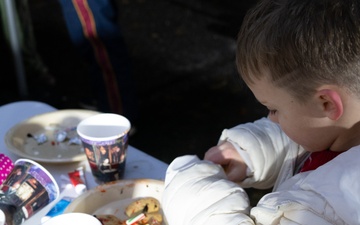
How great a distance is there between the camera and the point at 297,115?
1095mm

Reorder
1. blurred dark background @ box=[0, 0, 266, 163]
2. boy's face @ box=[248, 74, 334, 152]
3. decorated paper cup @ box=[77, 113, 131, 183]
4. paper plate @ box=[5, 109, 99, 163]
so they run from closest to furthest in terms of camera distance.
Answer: boy's face @ box=[248, 74, 334, 152] → decorated paper cup @ box=[77, 113, 131, 183] → paper plate @ box=[5, 109, 99, 163] → blurred dark background @ box=[0, 0, 266, 163]

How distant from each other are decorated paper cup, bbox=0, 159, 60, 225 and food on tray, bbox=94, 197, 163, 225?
13cm

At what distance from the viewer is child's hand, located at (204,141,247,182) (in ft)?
4.34

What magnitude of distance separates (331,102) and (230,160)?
0.37m

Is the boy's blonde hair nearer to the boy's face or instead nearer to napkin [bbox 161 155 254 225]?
the boy's face

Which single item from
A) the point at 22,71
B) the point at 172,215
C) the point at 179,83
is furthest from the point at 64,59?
the point at 172,215

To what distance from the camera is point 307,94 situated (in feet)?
3.42

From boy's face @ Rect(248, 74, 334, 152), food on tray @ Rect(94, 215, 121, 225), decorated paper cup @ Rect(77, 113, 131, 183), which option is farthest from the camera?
decorated paper cup @ Rect(77, 113, 131, 183)

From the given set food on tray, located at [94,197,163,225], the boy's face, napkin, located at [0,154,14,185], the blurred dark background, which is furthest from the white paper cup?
the blurred dark background

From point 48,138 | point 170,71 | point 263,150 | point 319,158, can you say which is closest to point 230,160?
point 263,150

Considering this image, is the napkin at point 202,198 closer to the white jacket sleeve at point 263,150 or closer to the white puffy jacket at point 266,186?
the white puffy jacket at point 266,186

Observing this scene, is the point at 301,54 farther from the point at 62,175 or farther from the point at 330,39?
the point at 62,175

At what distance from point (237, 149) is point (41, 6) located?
3618mm

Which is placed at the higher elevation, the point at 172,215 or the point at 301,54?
the point at 301,54
